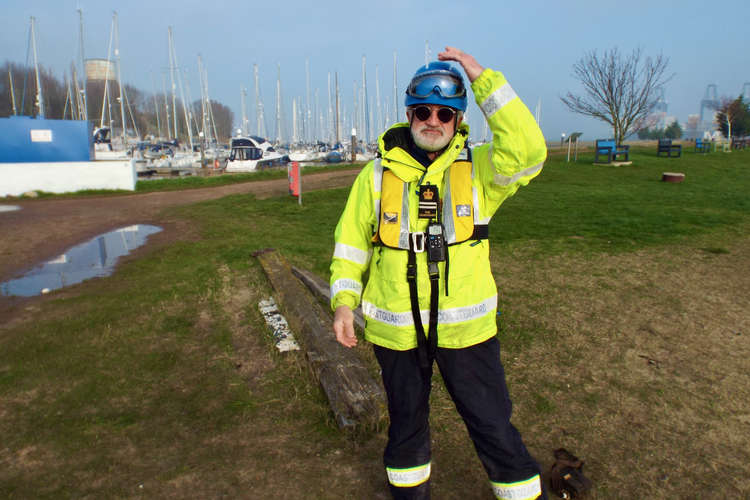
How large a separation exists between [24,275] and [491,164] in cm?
829

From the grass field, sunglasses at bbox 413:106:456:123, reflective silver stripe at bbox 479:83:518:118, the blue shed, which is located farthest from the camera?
the blue shed

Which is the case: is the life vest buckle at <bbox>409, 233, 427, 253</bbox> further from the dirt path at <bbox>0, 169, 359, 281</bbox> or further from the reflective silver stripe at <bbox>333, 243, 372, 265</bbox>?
the dirt path at <bbox>0, 169, 359, 281</bbox>

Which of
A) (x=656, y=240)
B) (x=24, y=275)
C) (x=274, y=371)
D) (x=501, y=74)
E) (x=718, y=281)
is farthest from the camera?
(x=656, y=240)

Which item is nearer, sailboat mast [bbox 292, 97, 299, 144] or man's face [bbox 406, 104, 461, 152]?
man's face [bbox 406, 104, 461, 152]

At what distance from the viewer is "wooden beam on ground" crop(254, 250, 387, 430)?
3373 millimetres

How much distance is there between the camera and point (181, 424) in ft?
11.8

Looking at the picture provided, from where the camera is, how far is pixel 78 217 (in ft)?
45.1

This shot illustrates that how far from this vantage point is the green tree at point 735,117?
5002 centimetres

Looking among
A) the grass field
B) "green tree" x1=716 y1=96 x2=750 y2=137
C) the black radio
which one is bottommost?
the grass field

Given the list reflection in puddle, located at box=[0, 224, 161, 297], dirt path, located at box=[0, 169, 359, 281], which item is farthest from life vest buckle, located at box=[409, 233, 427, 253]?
dirt path, located at box=[0, 169, 359, 281]

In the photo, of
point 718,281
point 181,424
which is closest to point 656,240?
point 718,281

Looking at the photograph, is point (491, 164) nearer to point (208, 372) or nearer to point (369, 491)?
point (369, 491)

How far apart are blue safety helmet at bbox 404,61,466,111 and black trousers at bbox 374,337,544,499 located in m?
1.18

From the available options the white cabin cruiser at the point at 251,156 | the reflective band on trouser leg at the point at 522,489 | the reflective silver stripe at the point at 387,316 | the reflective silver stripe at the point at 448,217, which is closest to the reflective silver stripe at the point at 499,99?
the reflective silver stripe at the point at 448,217
